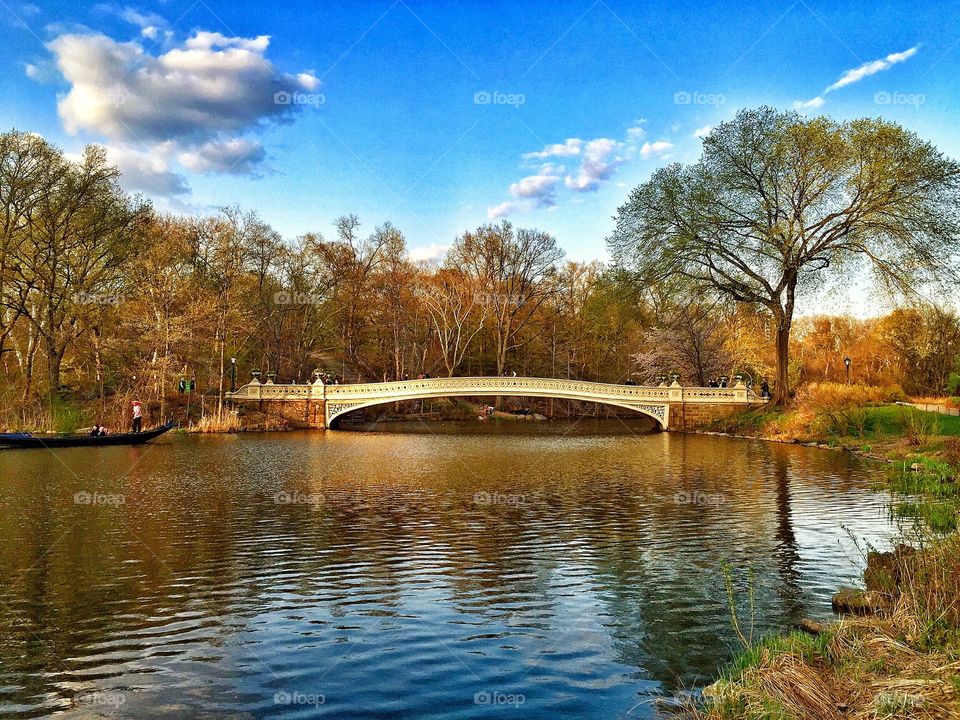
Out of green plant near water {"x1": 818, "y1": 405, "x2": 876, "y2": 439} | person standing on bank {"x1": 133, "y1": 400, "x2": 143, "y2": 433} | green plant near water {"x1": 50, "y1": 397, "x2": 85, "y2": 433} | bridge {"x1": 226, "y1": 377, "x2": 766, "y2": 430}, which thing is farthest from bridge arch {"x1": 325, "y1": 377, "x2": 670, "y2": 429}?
green plant near water {"x1": 50, "y1": 397, "x2": 85, "y2": 433}

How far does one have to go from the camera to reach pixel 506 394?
43156mm

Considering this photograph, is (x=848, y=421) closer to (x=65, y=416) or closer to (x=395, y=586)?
(x=395, y=586)

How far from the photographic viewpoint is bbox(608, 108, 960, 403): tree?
30.8m

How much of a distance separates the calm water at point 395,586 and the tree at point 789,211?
51.6ft

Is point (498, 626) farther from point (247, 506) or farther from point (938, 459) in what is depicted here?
point (938, 459)

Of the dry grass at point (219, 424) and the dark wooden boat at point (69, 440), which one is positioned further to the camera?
the dry grass at point (219, 424)

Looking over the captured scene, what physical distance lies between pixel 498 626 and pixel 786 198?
103 feet

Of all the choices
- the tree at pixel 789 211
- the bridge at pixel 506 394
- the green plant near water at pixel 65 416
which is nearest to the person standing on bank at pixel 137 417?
the green plant near water at pixel 65 416

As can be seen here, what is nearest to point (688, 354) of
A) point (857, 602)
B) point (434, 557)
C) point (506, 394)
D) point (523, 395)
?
point (523, 395)

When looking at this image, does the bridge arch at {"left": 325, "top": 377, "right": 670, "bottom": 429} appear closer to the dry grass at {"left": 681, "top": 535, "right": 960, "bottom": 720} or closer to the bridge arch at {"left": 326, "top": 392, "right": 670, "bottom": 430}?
the bridge arch at {"left": 326, "top": 392, "right": 670, "bottom": 430}

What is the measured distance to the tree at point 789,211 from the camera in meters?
30.8

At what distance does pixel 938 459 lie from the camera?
65.3 ft

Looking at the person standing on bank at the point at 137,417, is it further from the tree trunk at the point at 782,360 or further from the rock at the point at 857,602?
the rock at the point at 857,602

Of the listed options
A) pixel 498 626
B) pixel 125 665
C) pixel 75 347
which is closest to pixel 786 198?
pixel 498 626
